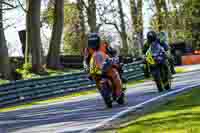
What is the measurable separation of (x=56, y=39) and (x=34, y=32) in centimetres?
398

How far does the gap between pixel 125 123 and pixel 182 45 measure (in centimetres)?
4255

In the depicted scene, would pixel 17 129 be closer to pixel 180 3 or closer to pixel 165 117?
pixel 165 117

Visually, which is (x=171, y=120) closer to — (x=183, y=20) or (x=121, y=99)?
(x=121, y=99)

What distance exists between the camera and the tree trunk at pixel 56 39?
121ft

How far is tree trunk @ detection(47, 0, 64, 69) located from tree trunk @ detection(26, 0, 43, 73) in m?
3.02

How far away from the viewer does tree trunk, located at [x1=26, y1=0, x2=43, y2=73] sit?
1310 inches

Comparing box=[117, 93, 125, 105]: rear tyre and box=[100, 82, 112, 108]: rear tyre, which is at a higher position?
box=[100, 82, 112, 108]: rear tyre

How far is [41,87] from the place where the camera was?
83.0ft

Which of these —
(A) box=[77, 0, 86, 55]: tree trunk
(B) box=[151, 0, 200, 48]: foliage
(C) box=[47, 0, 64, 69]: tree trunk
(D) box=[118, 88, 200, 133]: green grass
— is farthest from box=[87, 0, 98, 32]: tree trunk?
(D) box=[118, 88, 200, 133]: green grass

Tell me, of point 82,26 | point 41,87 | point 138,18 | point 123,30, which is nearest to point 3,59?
point 41,87

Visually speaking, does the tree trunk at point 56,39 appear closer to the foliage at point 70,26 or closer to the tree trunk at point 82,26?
the foliage at point 70,26

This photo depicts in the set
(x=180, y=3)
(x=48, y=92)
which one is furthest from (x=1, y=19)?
(x=180, y=3)

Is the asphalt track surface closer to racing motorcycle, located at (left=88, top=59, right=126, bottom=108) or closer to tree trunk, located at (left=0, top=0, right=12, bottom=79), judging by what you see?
racing motorcycle, located at (left=88, top=59, right=126, bottom=108)

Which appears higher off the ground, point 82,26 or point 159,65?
point 159,65
